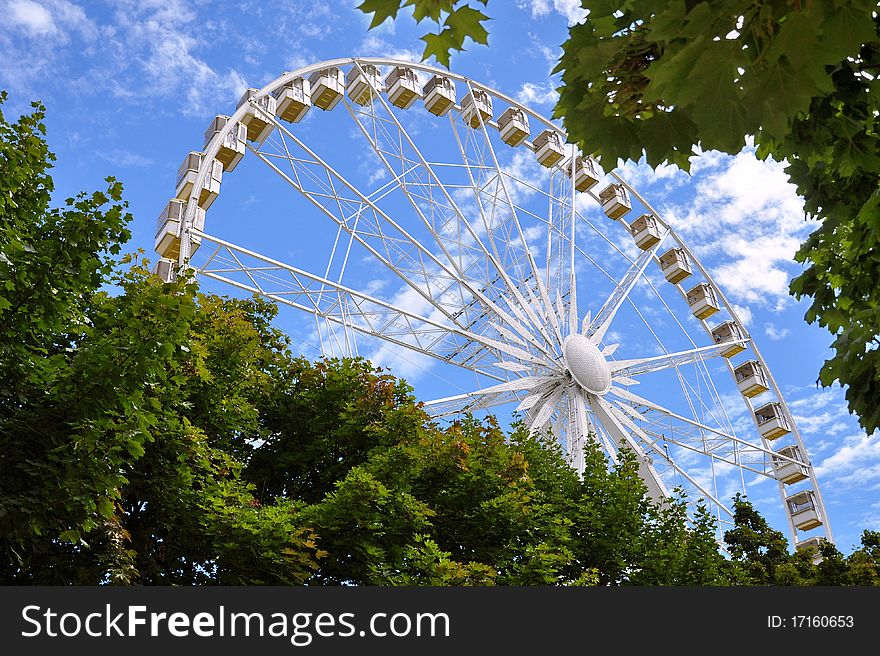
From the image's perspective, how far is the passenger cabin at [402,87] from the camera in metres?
25.7

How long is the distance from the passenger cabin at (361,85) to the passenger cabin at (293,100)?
5.41ft

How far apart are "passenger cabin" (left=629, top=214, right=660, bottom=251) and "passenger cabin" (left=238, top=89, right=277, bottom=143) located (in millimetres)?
13822

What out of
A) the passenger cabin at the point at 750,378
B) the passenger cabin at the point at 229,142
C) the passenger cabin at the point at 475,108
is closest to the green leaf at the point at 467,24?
the passenger cabin at the point at 229,142

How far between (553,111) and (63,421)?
593cm

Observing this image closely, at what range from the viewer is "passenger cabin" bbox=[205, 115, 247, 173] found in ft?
69.8

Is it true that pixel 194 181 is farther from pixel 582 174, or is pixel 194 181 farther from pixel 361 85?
pixel 582 174

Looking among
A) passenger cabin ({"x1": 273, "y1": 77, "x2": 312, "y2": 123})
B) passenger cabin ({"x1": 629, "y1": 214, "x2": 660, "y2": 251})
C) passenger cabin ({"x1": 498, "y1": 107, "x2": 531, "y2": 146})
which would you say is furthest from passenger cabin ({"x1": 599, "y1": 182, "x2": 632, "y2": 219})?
passenger cabin ({"x1": 273, "y1": 77, "x2": 312, "y2": 123})

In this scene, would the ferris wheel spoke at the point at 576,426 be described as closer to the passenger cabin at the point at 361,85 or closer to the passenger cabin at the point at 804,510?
the passenger cabin at the point at 361,85

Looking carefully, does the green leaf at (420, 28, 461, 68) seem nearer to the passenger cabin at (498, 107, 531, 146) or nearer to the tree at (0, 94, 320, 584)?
the tree at (0, 94, 320, 584)

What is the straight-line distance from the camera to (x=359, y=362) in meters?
15.6

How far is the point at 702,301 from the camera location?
30.9 metres

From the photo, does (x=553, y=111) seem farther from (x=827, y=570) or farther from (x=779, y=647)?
(x=827, y=570)

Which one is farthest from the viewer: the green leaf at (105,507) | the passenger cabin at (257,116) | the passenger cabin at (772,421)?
the passenger cabin at (772,421)

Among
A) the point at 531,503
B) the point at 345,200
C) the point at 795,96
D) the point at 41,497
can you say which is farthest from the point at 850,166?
the point at 345,200
